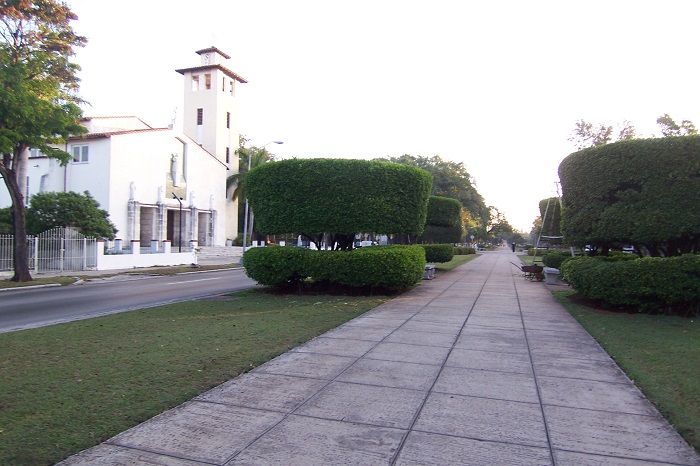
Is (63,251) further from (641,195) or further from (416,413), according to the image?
(416,413)

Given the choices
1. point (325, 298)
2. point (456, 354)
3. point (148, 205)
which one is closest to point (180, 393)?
point (456, 354)

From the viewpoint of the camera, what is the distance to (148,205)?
128ft

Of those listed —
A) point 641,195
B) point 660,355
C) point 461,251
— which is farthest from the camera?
A: point 461,251

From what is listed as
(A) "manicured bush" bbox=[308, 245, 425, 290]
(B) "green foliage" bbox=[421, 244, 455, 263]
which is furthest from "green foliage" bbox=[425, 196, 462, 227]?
(A) "manicured bush" bbox=[308, 245, 425, 290]

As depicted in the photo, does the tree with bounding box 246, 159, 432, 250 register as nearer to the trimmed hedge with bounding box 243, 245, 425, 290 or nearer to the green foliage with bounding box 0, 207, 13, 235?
Result: the trimmed hedge with bounding box 243, 245, 425, 290

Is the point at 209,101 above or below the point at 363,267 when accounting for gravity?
above

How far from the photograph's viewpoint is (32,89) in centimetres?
1778

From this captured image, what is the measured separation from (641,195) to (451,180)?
46.7m

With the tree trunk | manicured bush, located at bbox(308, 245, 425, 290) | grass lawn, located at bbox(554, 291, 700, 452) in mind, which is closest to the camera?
grass lawn, located at bbox(554, 291, 700, 452)

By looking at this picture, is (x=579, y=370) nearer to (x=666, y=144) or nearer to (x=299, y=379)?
(x=299, y=379)

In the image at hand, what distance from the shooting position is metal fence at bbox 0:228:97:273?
74.9 feet

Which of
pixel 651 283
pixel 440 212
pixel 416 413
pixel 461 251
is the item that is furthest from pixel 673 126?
pixel 461 251

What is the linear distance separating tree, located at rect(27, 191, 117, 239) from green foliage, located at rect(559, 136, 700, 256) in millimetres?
24381

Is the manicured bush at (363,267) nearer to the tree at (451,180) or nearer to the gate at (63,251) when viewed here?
the gate at (63,251)
